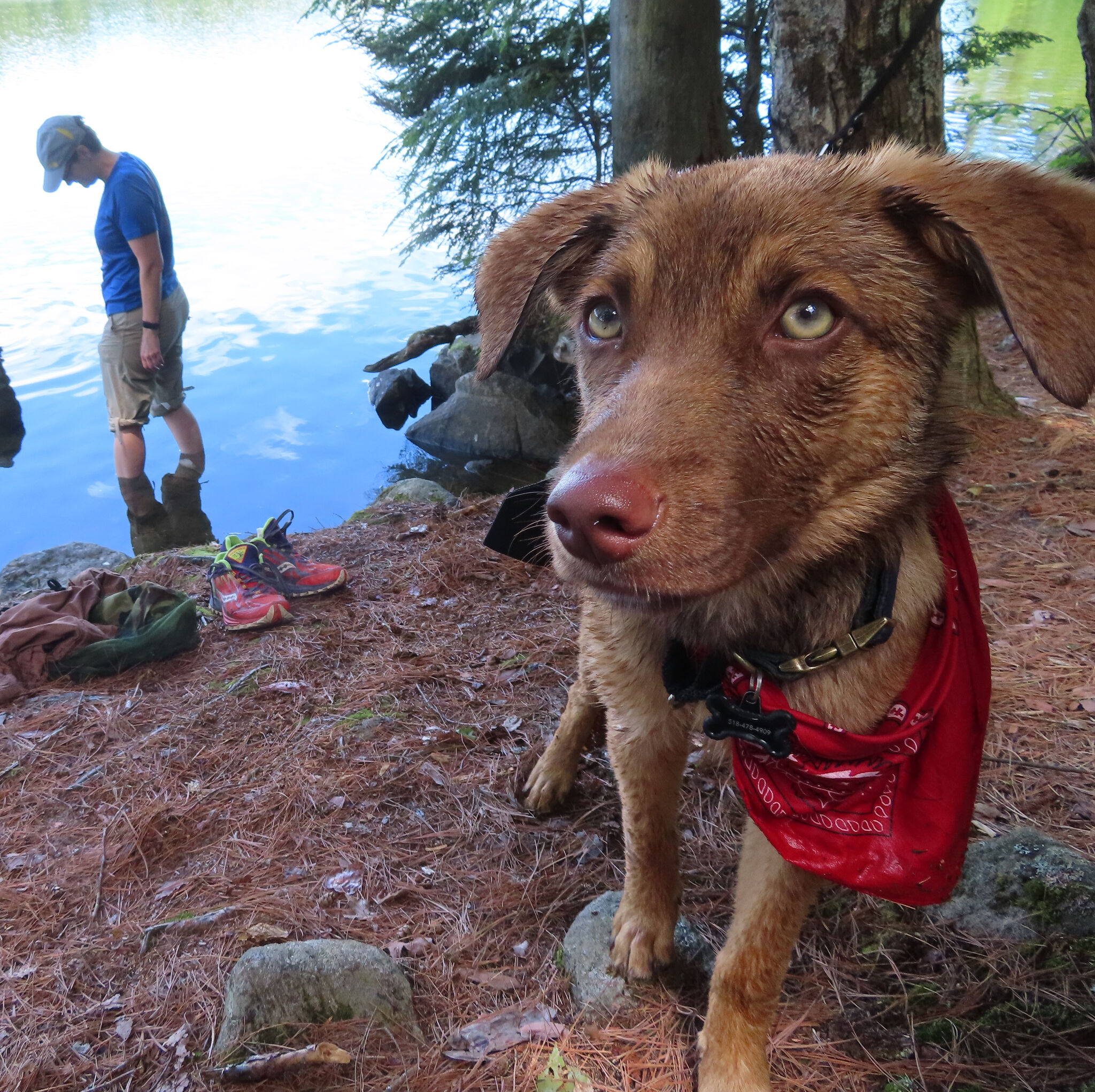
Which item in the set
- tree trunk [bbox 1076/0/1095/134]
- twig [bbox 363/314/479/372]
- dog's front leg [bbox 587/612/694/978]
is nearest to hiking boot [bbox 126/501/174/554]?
twig [bbox 363/314/479/372]

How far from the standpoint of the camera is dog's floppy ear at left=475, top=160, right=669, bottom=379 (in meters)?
2.27

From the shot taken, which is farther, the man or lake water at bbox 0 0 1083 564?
lake water at bbox 0 0 1083 564

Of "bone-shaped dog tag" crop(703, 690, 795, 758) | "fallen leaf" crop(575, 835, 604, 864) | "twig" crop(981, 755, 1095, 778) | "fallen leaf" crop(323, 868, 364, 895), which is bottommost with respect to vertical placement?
"fallen leaf" crop(575, 835, 604, 864)

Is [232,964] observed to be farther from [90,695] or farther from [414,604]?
[414,604]

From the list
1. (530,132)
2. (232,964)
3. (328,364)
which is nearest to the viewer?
(232,964)

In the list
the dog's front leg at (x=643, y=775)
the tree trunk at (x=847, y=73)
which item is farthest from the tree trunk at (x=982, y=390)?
the dog's front leg at (x=643, y=775)

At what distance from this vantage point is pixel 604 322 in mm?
2113

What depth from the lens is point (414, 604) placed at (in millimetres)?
5168

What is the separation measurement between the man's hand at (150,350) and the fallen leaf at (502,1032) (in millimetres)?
8137

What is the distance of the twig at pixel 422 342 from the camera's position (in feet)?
44.3

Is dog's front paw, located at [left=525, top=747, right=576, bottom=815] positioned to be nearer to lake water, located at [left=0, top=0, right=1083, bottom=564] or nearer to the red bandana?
the red bandana

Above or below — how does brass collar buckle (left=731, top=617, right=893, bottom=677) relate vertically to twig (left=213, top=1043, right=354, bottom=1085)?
above

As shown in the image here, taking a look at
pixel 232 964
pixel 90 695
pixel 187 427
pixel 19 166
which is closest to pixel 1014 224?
pixel 232 964

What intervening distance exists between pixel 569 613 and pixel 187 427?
23.7 feet
